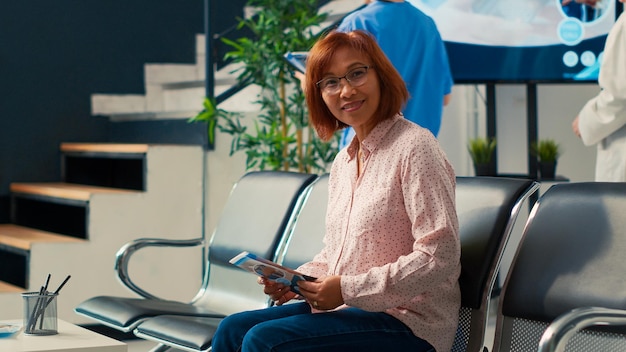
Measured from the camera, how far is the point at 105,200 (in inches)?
191

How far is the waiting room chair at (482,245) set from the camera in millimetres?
2379

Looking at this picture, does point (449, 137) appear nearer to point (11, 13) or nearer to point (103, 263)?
point (103, 263)

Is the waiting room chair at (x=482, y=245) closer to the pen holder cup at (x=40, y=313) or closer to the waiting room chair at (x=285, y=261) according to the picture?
the waiting room chair at (x=285, y=261)

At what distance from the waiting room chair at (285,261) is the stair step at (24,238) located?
5.74 feet

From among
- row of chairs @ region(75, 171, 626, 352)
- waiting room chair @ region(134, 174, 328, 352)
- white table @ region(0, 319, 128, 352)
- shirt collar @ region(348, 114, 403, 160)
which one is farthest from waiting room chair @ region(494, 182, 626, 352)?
white table @ region(0, 319, 128, 352)

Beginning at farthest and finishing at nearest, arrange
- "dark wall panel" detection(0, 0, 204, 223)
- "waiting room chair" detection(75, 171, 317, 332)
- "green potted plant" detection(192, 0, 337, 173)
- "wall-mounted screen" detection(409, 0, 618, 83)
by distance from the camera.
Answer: "dark wall panel" detection(0, 0, 204, 223)
"green potted plant" detection(192, 0, 337, 173)
"wall-mounted screen" detection(409, 0, 618, 83)
"waiting room chair" detection(75, 171, 317, 332)

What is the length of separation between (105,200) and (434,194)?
2.96 meters

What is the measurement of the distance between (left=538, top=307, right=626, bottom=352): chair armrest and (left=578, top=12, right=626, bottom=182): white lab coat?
142 centimetres

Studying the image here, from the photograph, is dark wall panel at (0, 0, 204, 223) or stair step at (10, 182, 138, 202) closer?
stair step at (10, 182, 138, 202)

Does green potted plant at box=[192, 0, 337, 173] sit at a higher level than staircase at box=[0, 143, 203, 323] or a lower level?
higher

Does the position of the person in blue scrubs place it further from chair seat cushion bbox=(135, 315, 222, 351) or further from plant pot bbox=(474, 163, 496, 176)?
plant pot bbox=(474, 163, 496, 176)

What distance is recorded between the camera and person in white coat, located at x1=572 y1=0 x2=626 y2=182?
10.7 feet

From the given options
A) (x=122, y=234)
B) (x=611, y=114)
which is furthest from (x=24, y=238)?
(x=611, y=114)

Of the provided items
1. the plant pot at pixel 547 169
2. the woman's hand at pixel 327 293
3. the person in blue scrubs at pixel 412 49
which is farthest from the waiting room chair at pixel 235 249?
the plant pot at pixel 547 169
